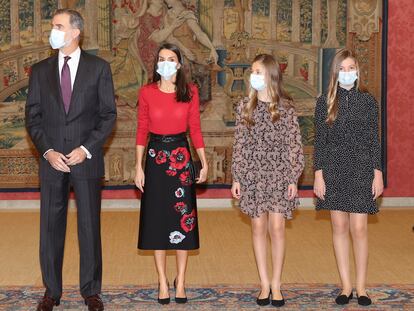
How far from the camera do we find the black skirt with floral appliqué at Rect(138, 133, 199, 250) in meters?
4.89

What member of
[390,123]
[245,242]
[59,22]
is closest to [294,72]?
[390,123]

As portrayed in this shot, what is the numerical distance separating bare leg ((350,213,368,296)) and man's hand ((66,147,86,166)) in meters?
1.78

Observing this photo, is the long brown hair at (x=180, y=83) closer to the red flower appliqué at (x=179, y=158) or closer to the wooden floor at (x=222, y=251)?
the red flower appliqué at (x=179, y=158)

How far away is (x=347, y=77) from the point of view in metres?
4.73

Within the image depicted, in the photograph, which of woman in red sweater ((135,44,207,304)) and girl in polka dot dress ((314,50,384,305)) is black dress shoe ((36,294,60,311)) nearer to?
woman in red sweater ((135,44,207,304))

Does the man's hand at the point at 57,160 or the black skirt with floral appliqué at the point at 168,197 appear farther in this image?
the black skirt with floral appliqué at the point at 168,197

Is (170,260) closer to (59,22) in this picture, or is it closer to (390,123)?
(59,22)

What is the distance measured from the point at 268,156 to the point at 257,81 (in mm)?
485

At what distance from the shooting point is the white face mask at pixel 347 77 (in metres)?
4.73

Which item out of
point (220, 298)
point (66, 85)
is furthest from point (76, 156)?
point (220, 298)

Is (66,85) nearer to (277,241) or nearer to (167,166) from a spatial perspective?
(167,166)

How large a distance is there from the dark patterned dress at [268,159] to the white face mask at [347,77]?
1.20 ft

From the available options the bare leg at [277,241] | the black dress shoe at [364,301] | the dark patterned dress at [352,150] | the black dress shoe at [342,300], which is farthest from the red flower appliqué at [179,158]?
the black dress shoe at [364,301]

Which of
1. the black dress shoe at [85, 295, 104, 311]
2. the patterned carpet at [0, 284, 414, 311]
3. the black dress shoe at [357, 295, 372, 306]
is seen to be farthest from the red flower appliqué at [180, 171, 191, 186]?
the black dress shoe at [357, 295, 372, 306]
